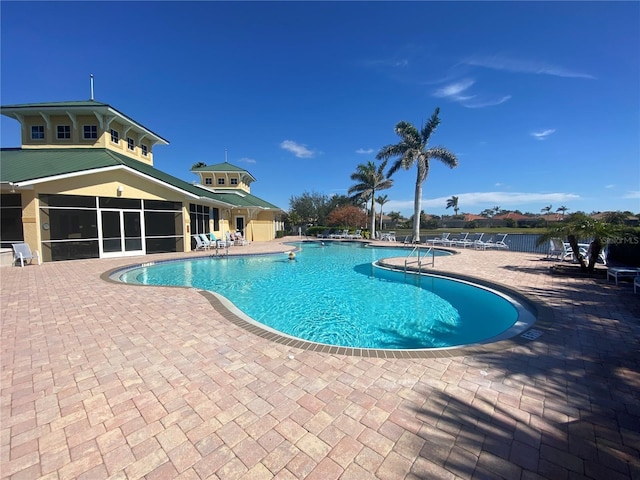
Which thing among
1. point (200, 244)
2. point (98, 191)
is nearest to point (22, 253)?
point (98, 191)

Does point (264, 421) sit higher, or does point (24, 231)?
point (24, 231)

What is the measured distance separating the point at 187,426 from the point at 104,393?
118cm

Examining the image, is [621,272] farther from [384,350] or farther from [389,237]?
[389,237]

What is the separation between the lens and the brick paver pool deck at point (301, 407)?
6.20 feet

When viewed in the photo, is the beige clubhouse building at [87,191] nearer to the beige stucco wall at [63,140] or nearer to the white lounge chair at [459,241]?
the beige stucco wall at [63,140]

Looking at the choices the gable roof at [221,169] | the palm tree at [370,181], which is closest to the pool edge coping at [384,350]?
the gable roof at [221,169]

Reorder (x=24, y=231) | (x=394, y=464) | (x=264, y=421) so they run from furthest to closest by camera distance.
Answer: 1. (x=24, y=231)
2. (x=264, y=421)
3. (x=394, y=464)

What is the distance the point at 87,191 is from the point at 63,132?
5733mm

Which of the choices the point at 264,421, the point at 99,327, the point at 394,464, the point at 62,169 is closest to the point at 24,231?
the point at 62,169

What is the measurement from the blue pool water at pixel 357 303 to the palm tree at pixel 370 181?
1890 centimetres

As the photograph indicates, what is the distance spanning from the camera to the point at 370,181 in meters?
29.7

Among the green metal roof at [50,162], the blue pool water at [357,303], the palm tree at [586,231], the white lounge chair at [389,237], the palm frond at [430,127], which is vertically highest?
the palm frond at [430,127]

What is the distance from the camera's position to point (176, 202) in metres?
15.4

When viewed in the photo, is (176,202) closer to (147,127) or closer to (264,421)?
(147,127)
